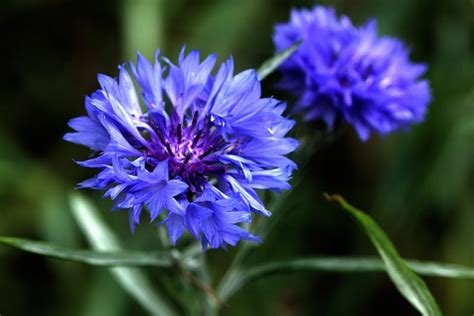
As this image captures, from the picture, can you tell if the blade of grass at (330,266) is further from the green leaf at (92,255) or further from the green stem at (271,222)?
the green leaf at (92,255)

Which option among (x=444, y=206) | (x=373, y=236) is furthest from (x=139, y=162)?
(x=444, y=206)

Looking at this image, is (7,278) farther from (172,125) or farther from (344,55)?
(344,55)

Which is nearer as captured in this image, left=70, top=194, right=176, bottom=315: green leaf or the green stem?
the green stem

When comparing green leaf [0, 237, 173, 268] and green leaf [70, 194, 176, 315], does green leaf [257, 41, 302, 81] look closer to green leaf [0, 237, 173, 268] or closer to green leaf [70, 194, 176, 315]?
green leaf [0, 237, 173, 268]

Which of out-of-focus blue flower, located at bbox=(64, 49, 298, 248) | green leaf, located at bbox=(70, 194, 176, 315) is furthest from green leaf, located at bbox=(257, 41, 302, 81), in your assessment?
green leaf, located at bbox=(70, 194, 176, 315)

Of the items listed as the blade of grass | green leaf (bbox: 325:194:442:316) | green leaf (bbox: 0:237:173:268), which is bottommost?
green leaf (bbox: 0:237:173:268)
